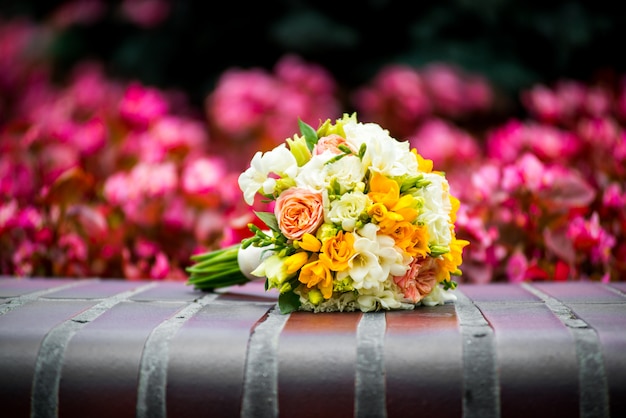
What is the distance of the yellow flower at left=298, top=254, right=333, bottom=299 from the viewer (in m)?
1.24

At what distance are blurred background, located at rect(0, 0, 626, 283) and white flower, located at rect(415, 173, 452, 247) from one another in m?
0.55

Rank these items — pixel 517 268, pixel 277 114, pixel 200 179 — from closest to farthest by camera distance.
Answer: pixel 517 268
pixel 200 179
pixel 277 114

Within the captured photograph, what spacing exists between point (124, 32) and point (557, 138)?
2.68m

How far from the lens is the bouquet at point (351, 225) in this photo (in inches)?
49.4

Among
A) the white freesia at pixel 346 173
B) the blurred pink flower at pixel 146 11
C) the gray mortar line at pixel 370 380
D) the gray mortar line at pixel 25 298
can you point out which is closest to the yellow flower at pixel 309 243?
the white freesia at pixel 346 173

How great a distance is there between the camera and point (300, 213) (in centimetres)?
127

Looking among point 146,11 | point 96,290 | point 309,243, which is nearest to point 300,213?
point 309,243

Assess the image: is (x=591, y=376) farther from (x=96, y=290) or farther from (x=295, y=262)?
(x=96, y=290)

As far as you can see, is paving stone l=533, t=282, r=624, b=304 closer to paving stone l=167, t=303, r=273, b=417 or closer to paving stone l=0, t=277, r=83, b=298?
paving stone l=167, t=303, r=273, b=417

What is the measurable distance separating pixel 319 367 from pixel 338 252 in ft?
0.84

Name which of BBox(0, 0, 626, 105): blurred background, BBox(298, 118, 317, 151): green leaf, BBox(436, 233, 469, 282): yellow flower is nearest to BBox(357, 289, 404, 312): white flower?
BBox(436, 233, 469, 282): yellow flower

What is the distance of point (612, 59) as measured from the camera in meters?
3.50

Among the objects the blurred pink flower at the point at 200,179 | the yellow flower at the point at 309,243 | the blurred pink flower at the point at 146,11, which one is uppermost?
the blurred pink flower at the point at 146,11

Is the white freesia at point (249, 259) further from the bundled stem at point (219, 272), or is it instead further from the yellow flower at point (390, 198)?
the yellow flower at point (390, 198)
